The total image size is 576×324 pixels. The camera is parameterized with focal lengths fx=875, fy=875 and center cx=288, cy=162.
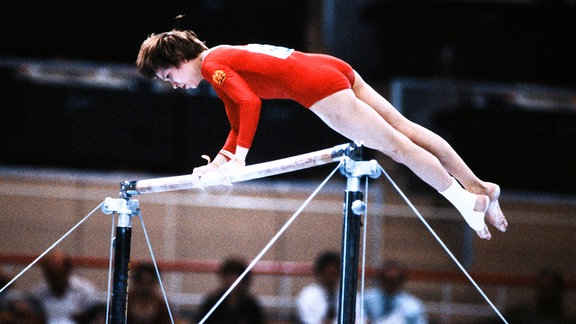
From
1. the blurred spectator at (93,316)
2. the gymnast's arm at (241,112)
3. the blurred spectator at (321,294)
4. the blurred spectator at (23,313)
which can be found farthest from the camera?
the blurred spectator at (321,294)

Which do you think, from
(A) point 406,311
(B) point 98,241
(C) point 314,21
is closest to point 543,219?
(A) point 406,311

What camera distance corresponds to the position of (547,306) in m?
5.46

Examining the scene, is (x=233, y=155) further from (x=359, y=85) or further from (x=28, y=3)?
(x=28, y=3)

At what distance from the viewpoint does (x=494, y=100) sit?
6.16 meters

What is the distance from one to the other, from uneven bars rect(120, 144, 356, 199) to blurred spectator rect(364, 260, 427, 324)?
6.95 feet

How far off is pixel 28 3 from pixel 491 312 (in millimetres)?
3912

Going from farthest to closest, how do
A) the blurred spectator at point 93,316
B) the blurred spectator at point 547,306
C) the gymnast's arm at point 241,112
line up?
1. the blurred spectator at point 547,306
2. the blurred spectator at point 93,316
3. the gymnast's arm at point 241,112

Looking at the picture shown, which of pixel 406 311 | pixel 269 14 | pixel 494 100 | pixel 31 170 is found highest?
pixel 269 14

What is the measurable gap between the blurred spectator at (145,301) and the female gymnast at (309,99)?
1.96 metres

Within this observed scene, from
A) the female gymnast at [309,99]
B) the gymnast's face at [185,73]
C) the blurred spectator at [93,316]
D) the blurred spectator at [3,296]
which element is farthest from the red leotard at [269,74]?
the blurred spectator at [3,296]

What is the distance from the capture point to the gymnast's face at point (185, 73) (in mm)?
3383

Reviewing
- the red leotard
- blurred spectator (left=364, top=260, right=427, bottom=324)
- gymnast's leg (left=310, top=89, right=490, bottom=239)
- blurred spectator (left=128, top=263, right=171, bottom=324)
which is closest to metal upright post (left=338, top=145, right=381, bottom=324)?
gymnast's leg (left=310, top=89, right=490, bottom=239)

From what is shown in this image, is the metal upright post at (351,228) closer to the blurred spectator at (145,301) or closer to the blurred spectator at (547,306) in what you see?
the blurred spectator at (145,301)

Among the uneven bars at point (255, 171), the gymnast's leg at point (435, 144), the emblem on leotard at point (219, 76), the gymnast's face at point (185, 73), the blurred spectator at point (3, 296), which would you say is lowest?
the blurred spectator at point (3, 296)
